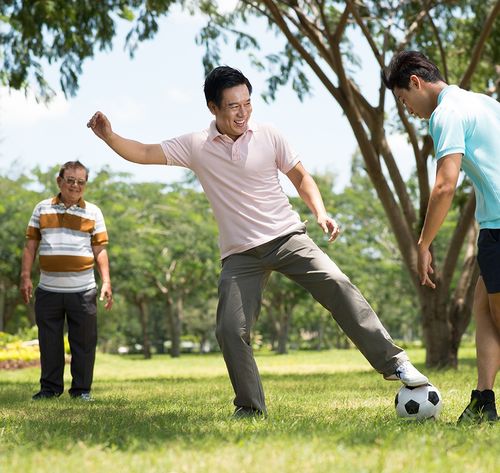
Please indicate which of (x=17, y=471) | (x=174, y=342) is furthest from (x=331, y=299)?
(x=174, y=342)

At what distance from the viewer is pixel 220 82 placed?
5.57 meters

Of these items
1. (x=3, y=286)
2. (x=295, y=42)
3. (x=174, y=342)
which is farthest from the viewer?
(x=174, y=342)

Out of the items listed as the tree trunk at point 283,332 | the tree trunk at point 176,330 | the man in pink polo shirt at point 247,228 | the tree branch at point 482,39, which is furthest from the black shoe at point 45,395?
the tree trunk at point 283,332

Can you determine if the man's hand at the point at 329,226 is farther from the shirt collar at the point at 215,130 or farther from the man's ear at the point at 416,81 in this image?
the man's ear at the point at 416,81

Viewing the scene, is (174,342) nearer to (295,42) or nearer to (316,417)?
(295,42)

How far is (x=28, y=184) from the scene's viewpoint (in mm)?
32781

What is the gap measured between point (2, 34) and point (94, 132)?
8802mm

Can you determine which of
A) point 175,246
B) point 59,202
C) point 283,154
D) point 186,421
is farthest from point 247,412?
point 175,246

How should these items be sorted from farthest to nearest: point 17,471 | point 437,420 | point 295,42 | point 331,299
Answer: point 295,42, point 331,299, point 437,420, point 17,471

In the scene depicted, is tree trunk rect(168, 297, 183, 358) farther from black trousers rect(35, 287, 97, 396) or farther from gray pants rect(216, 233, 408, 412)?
gray pants rect(216, 233, 408, 412)

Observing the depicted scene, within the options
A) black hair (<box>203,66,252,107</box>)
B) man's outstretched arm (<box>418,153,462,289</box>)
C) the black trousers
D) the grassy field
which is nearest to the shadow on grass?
the grassy field

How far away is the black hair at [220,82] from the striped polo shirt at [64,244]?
9.05ft

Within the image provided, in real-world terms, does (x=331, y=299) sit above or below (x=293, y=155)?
below

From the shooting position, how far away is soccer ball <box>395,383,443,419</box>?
511 centimetres
